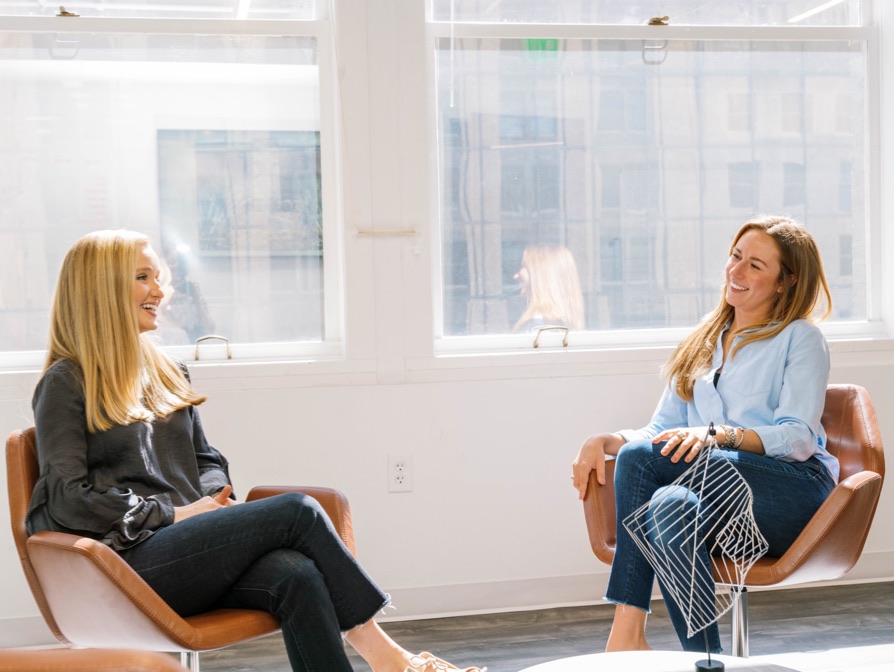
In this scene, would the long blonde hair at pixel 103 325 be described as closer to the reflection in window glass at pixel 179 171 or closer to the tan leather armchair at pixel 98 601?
the tan leather armchair at pixel 98 601

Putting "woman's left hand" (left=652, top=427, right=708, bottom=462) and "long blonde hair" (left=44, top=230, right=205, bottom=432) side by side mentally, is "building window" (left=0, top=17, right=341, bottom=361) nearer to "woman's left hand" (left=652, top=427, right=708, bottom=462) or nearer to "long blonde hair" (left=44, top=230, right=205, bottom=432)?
"long blonde hair" (left=44, top=230, right=205, bottom=432)

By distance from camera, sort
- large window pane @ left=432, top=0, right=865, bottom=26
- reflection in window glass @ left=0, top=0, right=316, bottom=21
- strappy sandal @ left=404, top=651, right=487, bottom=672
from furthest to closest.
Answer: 1. large window pane @ left=432, top=0, right=865, bottom=26
2. reflection in window glass @ left=0, top=0, right=316, bottom=21
3. strappy sandal @ left=404, top=651, right=487, bottom=672

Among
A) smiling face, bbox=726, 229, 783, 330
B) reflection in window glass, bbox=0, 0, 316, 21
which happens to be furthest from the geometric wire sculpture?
reflection in window glass, bbox=0, 0, 316, 21

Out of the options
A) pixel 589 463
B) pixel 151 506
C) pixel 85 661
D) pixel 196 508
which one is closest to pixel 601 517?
pixel 589 463

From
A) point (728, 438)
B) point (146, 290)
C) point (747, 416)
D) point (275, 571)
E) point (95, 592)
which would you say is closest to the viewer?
point (95, 592)

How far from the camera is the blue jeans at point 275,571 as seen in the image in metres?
2.06

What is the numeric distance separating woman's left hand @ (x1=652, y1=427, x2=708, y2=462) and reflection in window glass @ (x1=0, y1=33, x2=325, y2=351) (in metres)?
1.34

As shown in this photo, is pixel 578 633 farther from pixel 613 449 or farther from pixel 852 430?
pixel 852 430

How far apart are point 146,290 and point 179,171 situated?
3.34 ft

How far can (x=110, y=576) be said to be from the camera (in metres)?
1.94

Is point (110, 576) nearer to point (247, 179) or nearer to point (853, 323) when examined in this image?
point (247, 179)

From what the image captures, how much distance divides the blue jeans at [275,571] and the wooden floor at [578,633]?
33.2 inches

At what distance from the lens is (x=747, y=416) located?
2.61 m

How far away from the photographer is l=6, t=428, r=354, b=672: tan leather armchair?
195 centimetres
